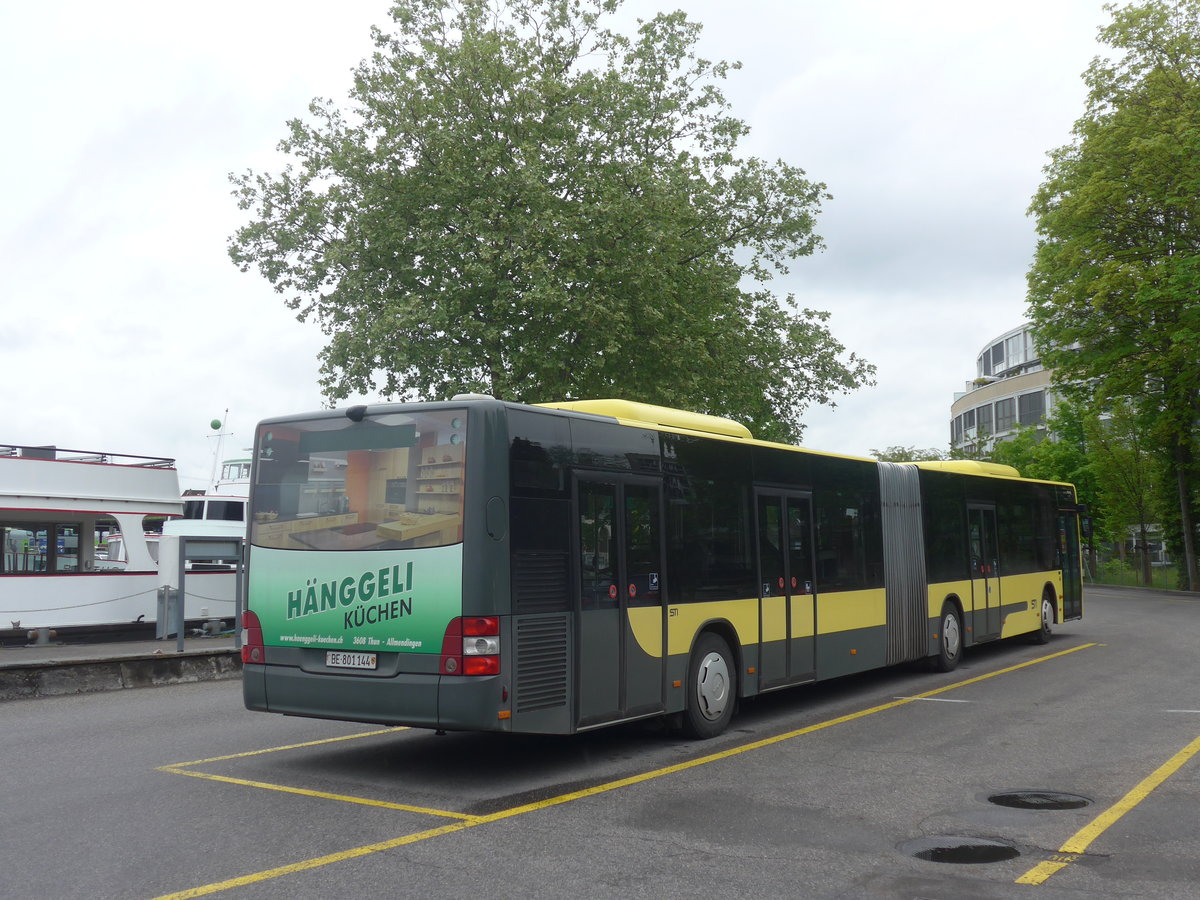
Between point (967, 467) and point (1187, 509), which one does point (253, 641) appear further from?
point (1187, 509)

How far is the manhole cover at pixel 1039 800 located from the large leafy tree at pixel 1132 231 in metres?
26.2

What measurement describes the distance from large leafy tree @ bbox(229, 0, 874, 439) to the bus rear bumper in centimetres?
1535

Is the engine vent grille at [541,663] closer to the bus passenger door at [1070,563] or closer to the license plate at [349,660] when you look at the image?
the license plate at [349,660]

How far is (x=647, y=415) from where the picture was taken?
33.5 ft

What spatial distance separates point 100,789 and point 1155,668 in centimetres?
1368

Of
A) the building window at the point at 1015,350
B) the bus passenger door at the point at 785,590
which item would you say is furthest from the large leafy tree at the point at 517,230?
the building window at the point at 1015,350


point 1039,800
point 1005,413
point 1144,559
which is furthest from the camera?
point 1005,413

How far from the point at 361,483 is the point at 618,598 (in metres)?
2.23

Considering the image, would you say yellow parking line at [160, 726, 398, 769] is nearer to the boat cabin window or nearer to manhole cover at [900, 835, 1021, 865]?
manhole cover at [900, 835, 1021, 865]

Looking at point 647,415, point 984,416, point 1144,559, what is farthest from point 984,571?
point 984,416

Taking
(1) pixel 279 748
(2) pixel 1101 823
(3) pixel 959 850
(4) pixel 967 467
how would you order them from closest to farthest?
(3) pixel 959 850 → (2) pixel 1101 823 → (1) pixel 279 748 → (4) pixel 967 467

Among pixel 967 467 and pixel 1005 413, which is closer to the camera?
pixel 967 467

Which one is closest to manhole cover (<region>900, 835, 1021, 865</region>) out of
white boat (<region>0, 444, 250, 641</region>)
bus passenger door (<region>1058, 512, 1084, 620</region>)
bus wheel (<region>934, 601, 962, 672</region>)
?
bus wheel (<region>934, 601, 962, 672</region>)

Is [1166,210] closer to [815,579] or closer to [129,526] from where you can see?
[815,579]
